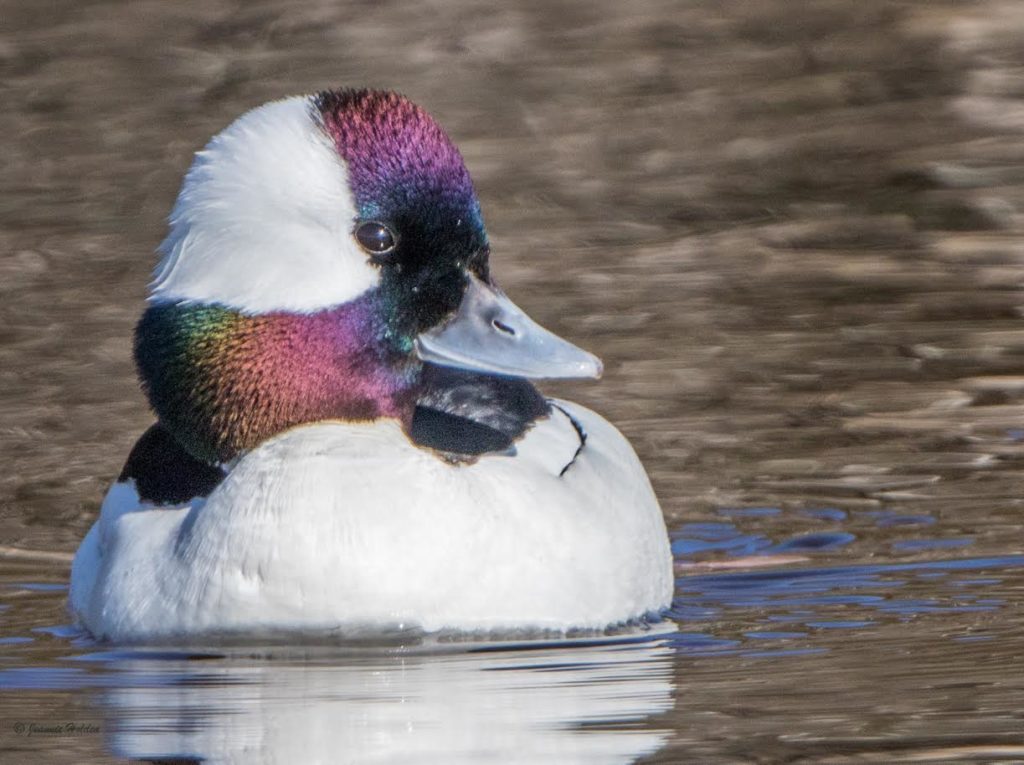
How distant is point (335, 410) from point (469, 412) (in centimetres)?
65

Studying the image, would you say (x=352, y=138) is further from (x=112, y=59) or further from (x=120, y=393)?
(x=112, y=59)

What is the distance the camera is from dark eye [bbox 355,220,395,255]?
675cm

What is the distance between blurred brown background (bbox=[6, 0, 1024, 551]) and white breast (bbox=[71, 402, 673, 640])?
1.63 m

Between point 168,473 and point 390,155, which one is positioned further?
point 168,473

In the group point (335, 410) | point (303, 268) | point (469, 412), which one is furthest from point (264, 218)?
point (469, 412)

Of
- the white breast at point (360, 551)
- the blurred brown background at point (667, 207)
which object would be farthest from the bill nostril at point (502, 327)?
the blurred brown background at point (667, 207)

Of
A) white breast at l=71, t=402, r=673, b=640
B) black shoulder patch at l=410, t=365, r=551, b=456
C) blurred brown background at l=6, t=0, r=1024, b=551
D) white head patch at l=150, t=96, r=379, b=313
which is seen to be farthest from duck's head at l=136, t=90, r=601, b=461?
blurred brown background at l=6, t=0, r=1024, b=551

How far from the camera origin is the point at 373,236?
6.75 m

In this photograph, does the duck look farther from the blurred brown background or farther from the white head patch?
the blurred brown background

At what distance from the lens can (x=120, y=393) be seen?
32.7ft

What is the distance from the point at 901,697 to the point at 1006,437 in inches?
123

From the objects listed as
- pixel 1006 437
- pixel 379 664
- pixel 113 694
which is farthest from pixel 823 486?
pixel 113 694

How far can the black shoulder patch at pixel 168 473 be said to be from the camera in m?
7.02

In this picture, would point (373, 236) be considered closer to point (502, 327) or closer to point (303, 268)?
point (303, 268)
